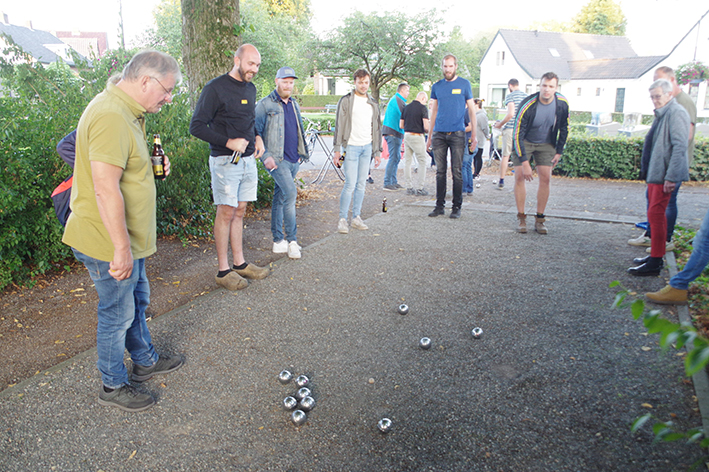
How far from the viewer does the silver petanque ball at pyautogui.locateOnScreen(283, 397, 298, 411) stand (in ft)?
9.95

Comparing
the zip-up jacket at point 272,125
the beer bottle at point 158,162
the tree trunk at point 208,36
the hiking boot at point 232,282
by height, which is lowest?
the hiking boot at point 232,282

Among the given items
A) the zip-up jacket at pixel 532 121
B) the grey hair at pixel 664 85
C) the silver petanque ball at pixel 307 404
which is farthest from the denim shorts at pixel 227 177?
the grey hair at pixel 664 85

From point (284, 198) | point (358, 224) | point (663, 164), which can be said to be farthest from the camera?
point (358, 224)

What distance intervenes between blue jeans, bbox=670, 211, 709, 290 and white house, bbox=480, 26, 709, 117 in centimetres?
4293

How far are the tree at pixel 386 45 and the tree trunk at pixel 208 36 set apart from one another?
80.9ft

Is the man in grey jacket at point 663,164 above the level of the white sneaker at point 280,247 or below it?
above

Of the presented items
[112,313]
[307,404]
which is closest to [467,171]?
[307,404]

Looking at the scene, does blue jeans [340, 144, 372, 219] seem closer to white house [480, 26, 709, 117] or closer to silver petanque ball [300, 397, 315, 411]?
silver petanque ball [300, 397, 315, 411]

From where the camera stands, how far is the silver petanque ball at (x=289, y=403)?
3033 millimetres

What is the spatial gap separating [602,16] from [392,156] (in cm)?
7378

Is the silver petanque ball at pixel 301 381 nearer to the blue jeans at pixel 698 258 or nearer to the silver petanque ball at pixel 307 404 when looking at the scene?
the silver petanque ball at pixel 307 404

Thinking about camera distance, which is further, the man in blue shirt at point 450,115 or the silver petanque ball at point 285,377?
the man in blue shirt at point 450,115

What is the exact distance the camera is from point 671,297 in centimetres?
438

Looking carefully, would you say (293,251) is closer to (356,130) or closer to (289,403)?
(356,130)
